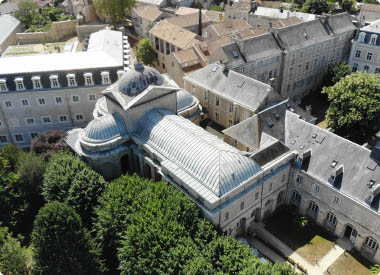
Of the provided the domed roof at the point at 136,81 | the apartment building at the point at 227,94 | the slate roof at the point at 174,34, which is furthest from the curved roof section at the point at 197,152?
the slate roof at the point at 174,34

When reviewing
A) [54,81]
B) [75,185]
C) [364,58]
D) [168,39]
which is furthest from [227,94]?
[364,58]

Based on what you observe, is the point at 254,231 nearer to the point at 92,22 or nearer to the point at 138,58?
the point at 138,58

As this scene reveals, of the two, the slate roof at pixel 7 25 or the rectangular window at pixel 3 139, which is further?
the slate roof at pixel 7 25

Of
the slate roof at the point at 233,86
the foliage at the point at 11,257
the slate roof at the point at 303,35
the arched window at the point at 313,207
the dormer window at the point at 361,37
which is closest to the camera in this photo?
the foliage at the point at 11,257

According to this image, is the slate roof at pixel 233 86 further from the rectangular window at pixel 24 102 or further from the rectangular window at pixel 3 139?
the rectangular window at pixel 3 139

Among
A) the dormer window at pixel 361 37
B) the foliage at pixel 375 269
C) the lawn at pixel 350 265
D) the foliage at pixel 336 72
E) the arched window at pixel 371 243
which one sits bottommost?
the lawn at pixel 350 265

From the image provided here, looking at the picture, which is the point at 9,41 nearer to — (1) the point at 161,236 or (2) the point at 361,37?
(1) the point at 161,236
